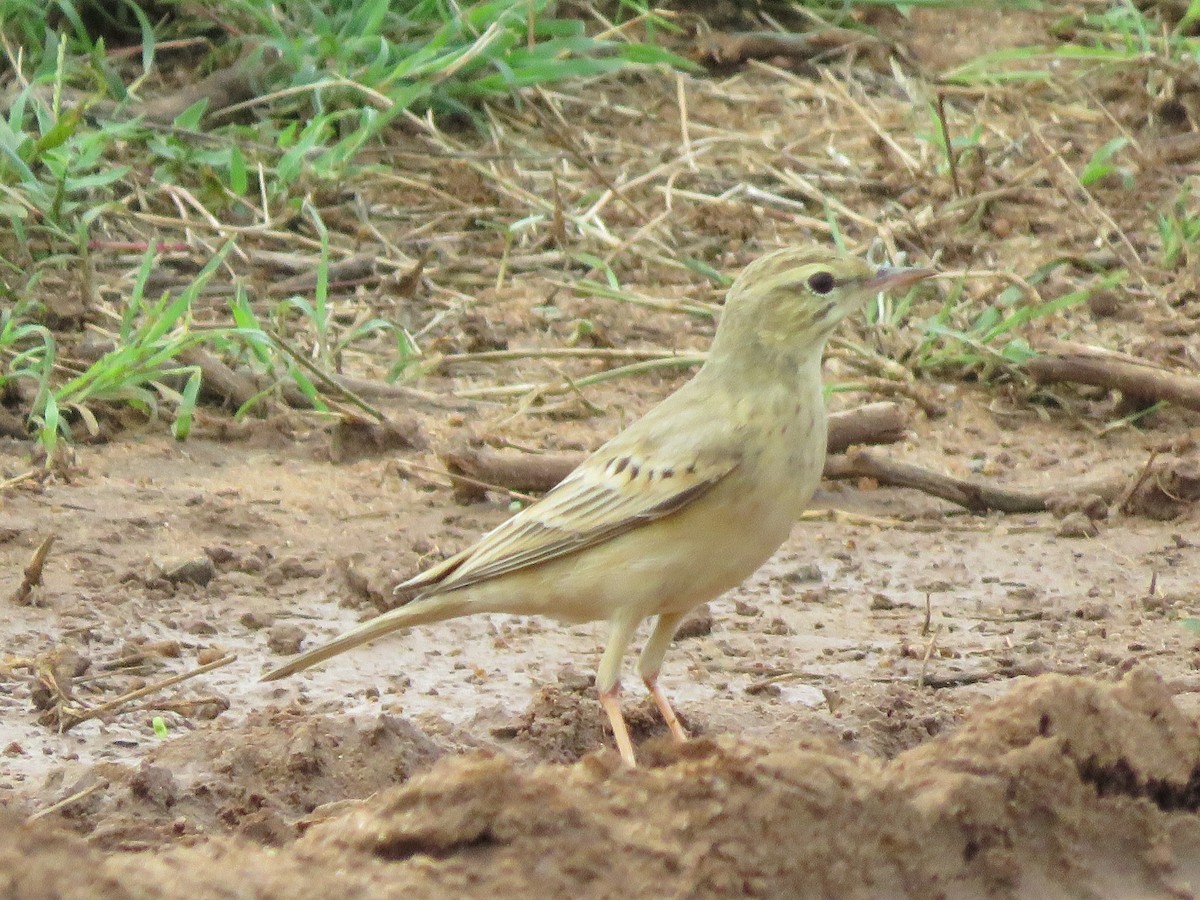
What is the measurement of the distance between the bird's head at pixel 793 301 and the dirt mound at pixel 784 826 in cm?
131

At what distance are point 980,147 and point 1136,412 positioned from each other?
220 centimetres

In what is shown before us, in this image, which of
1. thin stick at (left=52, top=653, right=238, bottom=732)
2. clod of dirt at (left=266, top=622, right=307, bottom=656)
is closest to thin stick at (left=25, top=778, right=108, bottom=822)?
thin stick at (left=52, top=653, right=238, bottom=732)

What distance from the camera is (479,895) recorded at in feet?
9.61

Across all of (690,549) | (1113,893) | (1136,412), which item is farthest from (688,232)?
(1113,893)

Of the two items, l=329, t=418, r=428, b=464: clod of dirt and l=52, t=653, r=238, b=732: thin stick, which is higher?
l=52, t=653, r=238, b=732: thin stick

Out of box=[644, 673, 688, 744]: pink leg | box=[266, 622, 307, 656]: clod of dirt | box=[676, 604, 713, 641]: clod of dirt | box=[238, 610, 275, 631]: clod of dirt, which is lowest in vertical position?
box=[238, 610, 275, 631]: clod of dirt

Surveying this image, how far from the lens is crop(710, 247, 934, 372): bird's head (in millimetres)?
4766

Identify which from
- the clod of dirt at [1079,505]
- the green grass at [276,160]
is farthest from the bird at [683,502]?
the green grass at [276,160]

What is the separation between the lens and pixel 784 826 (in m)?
3.27

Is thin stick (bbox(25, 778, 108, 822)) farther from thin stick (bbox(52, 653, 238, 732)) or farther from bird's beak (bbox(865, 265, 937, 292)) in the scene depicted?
bird's beak (bbox(865, 265, 937, 292))

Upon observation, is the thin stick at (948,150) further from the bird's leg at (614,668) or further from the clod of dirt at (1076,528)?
the bird's leg at (614,668)

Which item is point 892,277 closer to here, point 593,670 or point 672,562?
point 672,562

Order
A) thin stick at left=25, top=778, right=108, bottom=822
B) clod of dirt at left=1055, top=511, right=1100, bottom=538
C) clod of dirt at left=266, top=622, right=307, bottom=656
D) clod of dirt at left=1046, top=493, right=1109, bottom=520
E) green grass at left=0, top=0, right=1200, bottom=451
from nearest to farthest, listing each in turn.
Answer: thin stick at left=25, top=778, right=108, bottom=822, clod of dirt at left=266, top=622, right=307, bottom=656, clod of dirt at left=1055, top=511, right=1100, bottom=538, clod of dirt at left=1046, top=493, right=1109, bottom=520, green grass at left=0, top=0, right=1200, bottom=451

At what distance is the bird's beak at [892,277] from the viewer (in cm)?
486
